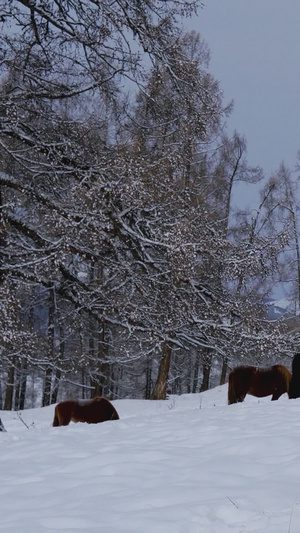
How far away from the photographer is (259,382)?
372 inches

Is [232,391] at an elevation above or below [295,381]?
below

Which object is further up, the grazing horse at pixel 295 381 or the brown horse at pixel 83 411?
the grazing horse at pixel 295 381

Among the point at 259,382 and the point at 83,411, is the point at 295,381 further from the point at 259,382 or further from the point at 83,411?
the point at 83,411

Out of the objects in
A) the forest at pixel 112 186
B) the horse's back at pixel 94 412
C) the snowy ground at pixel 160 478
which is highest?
the forest at pixel 112 186

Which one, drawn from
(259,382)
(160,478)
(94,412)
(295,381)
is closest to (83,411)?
(94,412)

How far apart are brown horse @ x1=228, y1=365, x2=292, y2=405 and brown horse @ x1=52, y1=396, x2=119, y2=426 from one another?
6.81 ft

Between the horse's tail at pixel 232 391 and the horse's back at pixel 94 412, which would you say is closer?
the horse's back at pixel 94 412

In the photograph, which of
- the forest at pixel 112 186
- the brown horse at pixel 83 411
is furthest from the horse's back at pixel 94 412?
the forest at pixel 112 186

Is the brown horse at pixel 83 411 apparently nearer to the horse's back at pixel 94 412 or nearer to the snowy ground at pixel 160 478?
the horse's back at pixel 94 412

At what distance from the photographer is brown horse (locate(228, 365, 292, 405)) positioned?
9.40 metres

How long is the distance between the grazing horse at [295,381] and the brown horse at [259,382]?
53 cm

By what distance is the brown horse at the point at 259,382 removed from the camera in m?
9.40

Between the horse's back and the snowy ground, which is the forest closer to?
the horse's back

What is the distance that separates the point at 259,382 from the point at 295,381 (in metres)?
0.80
